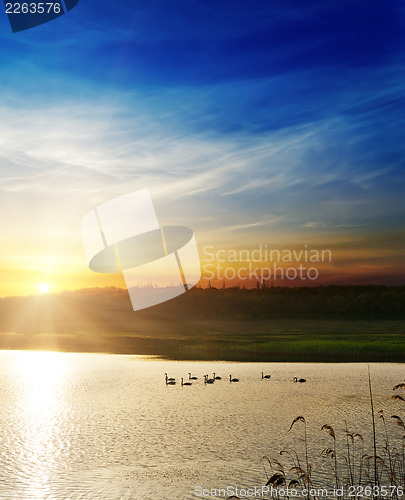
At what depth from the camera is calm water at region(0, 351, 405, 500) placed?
44.4ft

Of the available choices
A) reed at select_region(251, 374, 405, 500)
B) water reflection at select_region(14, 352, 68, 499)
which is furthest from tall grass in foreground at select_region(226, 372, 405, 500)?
water reflection at select_region(14, 352, 68, 499)

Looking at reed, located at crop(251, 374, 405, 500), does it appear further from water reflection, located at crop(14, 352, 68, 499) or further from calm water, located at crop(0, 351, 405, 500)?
water reflection, located at crop(14, 352, 68, 499)

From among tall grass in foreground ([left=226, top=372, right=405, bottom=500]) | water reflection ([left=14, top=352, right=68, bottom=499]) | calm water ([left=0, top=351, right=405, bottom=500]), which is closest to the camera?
tall grass in foreground ([left=226, top=372, right=405, bottom=500])

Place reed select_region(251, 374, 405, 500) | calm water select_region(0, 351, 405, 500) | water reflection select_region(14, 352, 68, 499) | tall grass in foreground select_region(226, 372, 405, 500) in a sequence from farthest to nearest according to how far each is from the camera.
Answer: water reflection select_region(14, 352, 68, 499) < calm water select_region(0, 351, 405, 500) < reed select_region(251, 374, 405, 500) < tall grass in foreground select_region(226, 372, 405, 500)

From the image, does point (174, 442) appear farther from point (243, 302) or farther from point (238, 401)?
point (243, 302)

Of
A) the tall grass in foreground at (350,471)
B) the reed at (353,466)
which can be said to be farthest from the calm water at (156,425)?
the tall grass in foreground at (350,471)

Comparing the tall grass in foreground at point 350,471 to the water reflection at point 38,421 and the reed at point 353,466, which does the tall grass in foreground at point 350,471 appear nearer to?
the reed at point 353,466

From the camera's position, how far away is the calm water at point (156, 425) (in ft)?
44.4

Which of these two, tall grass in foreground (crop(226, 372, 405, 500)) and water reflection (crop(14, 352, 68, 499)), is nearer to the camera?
tall grass in foreground (crop(226, 372, 405, 500))

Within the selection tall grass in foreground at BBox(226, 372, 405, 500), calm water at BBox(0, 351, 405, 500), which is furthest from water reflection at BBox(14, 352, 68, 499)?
tall grass in foreground at BBox(226, 372, 405, 500)

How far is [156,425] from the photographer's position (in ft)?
65.0

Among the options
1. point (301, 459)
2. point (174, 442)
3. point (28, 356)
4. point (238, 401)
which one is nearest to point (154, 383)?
point (238, 401)

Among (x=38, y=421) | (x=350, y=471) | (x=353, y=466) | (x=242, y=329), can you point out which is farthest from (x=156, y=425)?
(x=242, y=329)

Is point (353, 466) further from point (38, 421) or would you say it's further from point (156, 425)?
point (38, 421)
